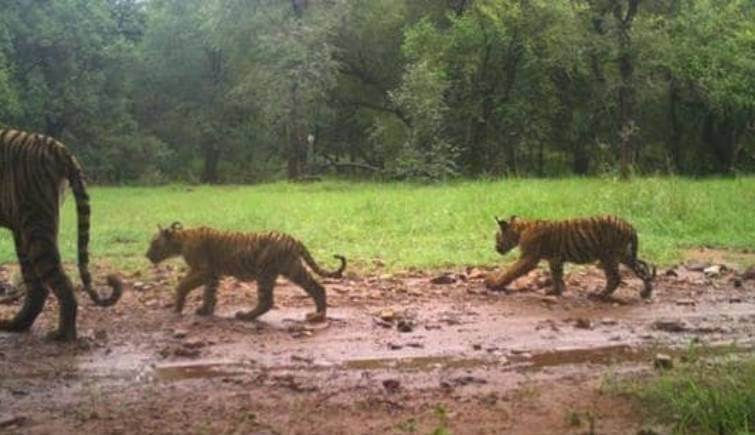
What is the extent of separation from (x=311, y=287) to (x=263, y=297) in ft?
1.53

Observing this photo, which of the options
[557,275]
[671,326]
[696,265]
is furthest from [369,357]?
[696,265]

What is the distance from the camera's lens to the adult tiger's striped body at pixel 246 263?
349 inches

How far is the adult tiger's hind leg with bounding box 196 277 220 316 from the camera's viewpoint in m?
9.20

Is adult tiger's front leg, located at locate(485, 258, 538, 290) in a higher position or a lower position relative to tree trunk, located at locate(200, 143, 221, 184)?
higher

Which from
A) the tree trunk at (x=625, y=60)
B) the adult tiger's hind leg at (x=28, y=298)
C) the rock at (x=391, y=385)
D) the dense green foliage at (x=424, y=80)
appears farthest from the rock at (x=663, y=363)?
the tree trunk at (x=625, y=60)

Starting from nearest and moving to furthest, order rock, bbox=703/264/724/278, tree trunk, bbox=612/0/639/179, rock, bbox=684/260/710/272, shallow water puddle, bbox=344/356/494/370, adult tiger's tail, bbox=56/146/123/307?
shallow water puddle, bbox=344/356/494/370
adult tiger's tail, bbox=56/146/123/307
rock, bbox=703/264/724/278
rock, bbox=684/260/710/272
tree trunk, bbox=612/0/639/179

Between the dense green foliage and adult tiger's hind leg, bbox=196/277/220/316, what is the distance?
21.5 m

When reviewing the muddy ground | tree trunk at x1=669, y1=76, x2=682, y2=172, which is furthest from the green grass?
tree trunk at x1=669, y1=76, x2=682, y2=172

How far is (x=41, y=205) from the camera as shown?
26.8 ft

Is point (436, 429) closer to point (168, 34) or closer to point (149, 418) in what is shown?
point (149, 418)

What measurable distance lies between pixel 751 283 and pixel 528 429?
20.7 feet

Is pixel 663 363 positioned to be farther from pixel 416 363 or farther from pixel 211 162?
pixel 211 162

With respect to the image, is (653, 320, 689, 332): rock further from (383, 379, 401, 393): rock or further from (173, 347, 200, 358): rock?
(173, 347, 200, 358): rock

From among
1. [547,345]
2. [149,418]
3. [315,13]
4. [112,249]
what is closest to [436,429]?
[149,418]
